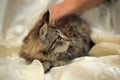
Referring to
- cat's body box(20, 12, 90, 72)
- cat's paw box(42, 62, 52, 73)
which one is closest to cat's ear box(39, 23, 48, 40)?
cat's body box(20, 12, 90, 72)

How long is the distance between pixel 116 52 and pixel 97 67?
15 centimetres

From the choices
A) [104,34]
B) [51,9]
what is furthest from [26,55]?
[104,34]

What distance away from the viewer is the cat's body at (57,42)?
1.08 metres

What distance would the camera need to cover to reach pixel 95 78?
0.85m

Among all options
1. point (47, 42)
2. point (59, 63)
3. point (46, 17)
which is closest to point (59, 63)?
point (59, 63)

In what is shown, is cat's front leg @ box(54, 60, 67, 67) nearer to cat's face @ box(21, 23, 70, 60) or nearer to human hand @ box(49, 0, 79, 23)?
cat's face @ box(21, 23, 70, 60)

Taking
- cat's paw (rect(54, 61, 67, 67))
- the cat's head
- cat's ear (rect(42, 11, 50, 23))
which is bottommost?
cat's paw (rect(54, 61, 67, 67))

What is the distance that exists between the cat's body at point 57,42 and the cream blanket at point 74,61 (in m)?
0.04

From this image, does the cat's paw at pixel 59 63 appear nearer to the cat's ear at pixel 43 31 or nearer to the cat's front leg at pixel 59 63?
the cat's front leg at pixel 59 63

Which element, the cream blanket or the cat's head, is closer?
the cream blanket

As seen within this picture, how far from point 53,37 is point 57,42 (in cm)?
3

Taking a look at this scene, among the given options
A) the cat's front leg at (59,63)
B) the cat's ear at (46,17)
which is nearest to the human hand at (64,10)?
the cat's ear at (46,17)

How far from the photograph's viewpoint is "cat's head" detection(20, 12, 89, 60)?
108 centimetres

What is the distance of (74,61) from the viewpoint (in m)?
1.07
